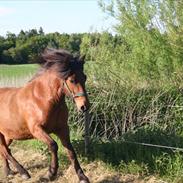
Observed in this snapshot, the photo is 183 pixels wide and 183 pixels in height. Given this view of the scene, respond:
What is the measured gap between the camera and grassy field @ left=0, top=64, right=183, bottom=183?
6297 millimetres

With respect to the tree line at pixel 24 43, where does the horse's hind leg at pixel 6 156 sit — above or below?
below

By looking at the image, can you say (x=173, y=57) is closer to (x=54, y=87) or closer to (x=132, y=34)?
(x=132, y=34)

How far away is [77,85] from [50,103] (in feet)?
2.01

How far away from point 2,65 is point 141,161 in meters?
26.7

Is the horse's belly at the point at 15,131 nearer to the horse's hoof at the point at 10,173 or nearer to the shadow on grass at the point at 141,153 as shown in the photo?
the horse's hoof at the point at 10,173

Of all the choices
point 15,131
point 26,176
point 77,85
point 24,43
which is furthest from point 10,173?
point 24,43

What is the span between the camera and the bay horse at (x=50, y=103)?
5938mm

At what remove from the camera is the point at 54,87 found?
6246 mm

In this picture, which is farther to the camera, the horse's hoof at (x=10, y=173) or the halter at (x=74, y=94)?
the horse's hoof at (x=10, y=173)

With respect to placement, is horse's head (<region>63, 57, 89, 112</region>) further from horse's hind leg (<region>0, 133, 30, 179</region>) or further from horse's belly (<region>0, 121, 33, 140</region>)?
horse's hind leg (<region>0, 133, 30, 179</region>)

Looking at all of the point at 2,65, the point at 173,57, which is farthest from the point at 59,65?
the point at 2,65

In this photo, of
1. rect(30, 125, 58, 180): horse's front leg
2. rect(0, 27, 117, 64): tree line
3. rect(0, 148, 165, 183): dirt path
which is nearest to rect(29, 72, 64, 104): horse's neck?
rect(30, 125, 58, 180): horse's front leg

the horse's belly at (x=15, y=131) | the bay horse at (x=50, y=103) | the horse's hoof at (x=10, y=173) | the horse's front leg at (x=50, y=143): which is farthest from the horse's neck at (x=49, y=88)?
the horse's hoof at (x=10, y=173)

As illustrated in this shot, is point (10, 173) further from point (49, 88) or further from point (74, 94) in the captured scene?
point (74, 94)
